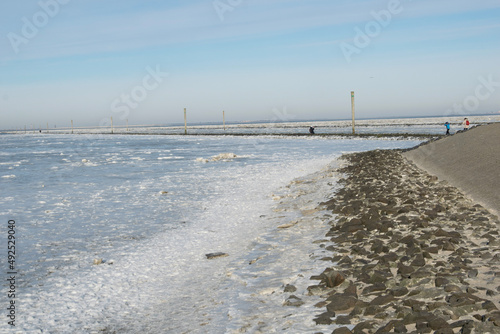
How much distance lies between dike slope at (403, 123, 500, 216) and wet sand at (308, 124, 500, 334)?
102 millimetres

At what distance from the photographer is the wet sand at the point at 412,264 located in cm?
371

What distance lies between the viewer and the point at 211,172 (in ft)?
61.9

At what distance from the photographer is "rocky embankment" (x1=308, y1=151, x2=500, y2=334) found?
3.70 metres

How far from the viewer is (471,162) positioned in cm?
1230

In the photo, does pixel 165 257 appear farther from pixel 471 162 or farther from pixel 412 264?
pixel 471 162

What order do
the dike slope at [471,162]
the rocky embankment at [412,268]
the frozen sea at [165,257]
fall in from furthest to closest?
1. the dike slope at [471,162]
2. the frozen sea at [165,257]
3. the rocky embankment at [412,268]

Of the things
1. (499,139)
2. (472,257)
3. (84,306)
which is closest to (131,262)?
(84,306)

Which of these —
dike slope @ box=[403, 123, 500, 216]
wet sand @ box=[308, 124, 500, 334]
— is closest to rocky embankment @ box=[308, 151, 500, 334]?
wet sand @ box=[308, 124, 500, 334]

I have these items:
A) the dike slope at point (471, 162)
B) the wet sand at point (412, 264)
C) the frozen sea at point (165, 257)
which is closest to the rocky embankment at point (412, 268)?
the wet sand at point (412, 264)

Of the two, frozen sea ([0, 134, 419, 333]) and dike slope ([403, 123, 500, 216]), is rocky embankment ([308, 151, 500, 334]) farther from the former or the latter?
dike slope ([403, 123, 500, 216])

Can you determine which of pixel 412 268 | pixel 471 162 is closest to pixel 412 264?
pixel 412 268

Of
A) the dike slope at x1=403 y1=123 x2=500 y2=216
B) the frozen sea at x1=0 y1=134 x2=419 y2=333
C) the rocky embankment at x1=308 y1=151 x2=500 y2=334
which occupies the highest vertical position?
the dike slope at x1=403 y1=123 x2=500 y2=216

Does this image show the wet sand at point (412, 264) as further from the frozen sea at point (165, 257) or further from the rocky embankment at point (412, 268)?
the frozen sea at point (165, 257)

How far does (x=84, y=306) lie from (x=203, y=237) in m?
3.22
